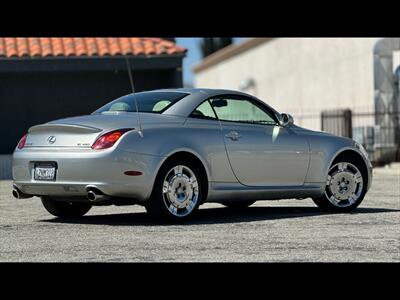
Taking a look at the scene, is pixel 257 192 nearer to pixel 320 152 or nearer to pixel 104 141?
pixel 320 152

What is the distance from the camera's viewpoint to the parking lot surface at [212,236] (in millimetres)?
8234

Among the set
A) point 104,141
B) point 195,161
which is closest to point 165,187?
point 195,161

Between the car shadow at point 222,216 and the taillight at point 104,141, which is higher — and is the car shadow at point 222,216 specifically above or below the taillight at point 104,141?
below

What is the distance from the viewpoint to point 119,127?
1046 centimetres

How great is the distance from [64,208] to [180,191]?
1.57 meters

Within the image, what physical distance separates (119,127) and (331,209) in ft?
9.97

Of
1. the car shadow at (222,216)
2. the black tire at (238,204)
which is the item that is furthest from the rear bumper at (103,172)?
the black tire at (238,204)

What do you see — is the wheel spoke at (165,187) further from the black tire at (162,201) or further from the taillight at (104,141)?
the taillight at (104,141)

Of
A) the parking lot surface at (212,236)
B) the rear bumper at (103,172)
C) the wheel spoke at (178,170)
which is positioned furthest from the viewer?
the wheel spoke at (178,170)

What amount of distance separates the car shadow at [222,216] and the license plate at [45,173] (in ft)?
1.85

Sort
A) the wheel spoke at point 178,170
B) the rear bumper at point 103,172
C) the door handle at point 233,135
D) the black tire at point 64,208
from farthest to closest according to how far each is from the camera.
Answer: the black tire at point 64,208 → the door handle at point 233,135 → the wheel spoke at point 178,170 → the rear bumper at point 103,172

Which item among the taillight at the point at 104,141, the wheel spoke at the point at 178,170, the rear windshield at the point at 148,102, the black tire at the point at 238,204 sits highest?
the rear windshield at the point at 148,102
